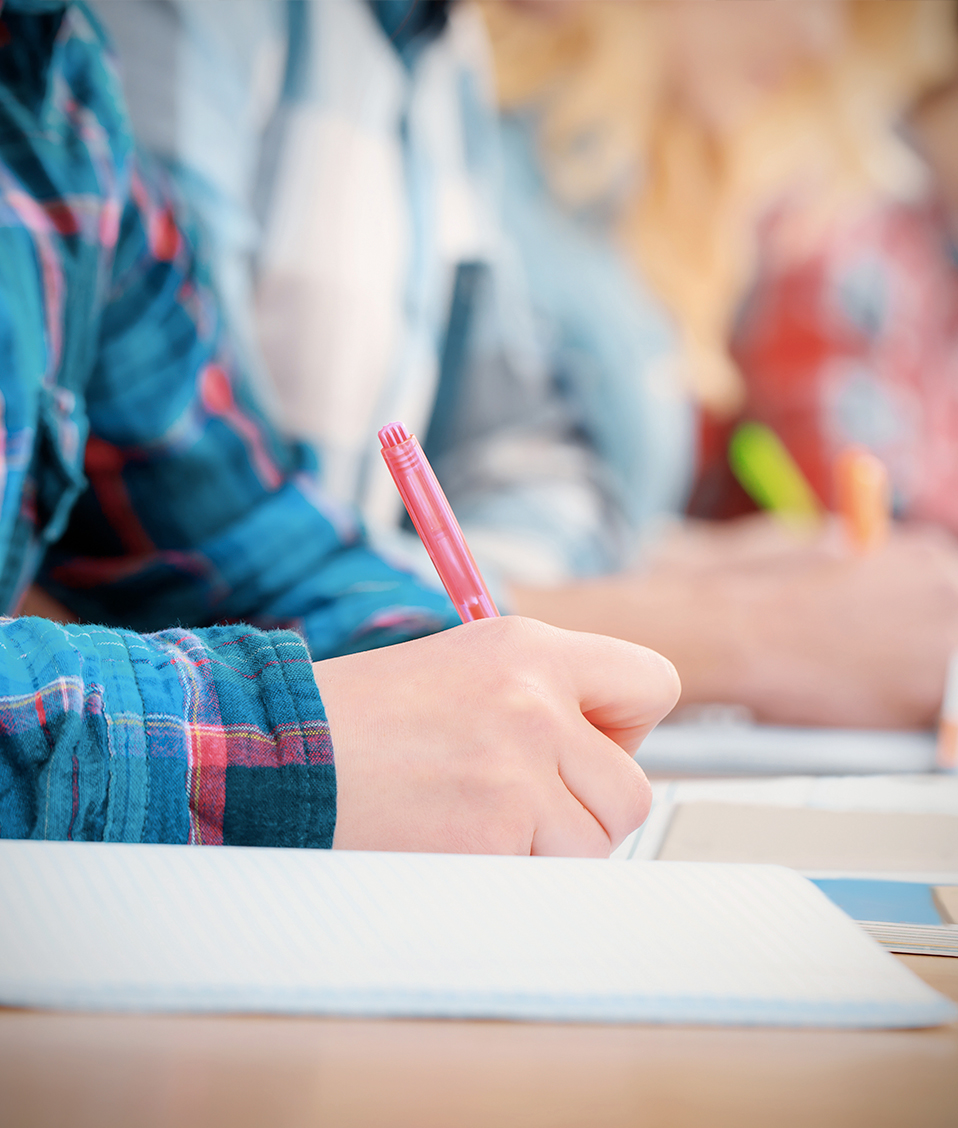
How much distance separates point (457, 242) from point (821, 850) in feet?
2.55

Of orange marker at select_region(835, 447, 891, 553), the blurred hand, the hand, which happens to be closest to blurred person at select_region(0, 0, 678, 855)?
the hand

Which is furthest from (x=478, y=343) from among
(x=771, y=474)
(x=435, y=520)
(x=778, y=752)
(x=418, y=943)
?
(x=418, y=943)

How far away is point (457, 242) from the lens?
3.02 ft

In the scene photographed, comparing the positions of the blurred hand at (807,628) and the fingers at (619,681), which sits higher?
the fingers at (619,681)

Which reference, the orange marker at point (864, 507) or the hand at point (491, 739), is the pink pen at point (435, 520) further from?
the orange marker at point (864, 507)

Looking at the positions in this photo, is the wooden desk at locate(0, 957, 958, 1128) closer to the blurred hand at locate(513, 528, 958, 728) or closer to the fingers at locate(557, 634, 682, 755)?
the fingers at locate(557, 634, 682, 755)

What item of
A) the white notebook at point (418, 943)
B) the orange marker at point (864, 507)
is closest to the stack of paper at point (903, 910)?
the white notebook at point (418, 943)

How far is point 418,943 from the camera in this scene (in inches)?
5.6

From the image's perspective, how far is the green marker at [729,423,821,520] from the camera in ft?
3.55

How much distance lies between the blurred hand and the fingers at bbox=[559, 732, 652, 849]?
38 cm

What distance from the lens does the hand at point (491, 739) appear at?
7.9 inches

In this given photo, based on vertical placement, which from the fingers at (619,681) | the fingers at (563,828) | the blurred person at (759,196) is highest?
the blurred person at (759,196)

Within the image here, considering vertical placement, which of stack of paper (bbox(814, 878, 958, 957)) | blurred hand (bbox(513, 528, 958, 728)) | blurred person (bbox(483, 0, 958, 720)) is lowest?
blurred hand (bbox(513, 528, 958, 728))

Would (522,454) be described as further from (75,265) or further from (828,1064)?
(828,1064)
